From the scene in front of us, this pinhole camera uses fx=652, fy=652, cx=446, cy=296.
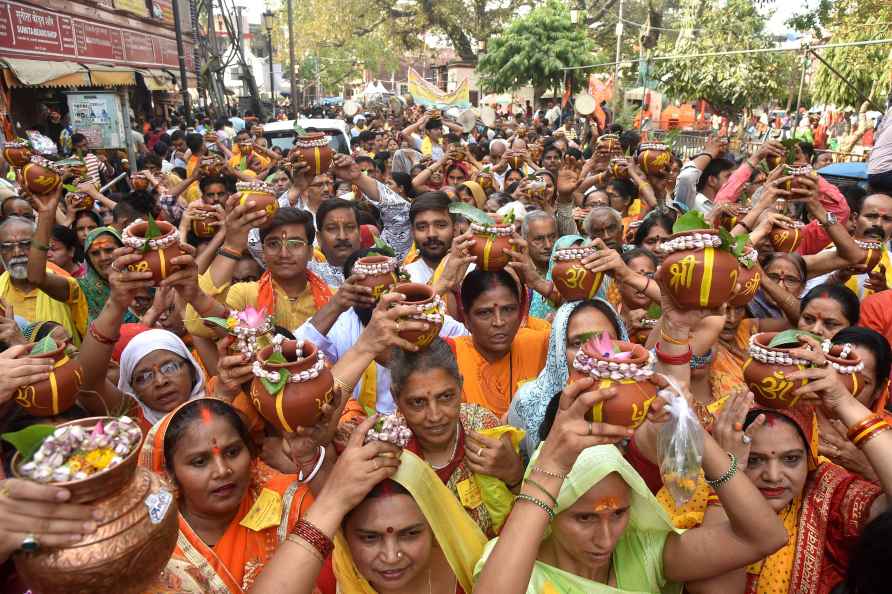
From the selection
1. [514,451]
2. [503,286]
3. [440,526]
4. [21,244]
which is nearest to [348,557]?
[440,526]

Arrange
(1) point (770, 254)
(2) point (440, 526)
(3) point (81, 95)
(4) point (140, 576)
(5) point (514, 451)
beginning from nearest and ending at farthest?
(4) point (140, 576) → (2) point (440, 526) → (5) point (514, 451) → (1) point (770, 254) → (3) point (81, 95)

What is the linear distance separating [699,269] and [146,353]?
2.44m

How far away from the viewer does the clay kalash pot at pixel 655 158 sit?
5.77 m

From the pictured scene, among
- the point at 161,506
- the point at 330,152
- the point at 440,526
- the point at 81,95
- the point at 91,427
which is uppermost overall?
the point at 81,95

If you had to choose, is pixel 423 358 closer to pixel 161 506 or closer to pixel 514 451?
pixel 514 451

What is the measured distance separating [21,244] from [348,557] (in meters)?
3.44

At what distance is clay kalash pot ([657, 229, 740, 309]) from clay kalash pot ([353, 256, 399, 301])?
4.08 ft

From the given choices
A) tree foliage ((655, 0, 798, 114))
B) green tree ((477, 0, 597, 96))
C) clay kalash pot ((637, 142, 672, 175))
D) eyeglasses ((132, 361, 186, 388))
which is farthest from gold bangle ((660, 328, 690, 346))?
green tree ((477, 0, 597, 96))

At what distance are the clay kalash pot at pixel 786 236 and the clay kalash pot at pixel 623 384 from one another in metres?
2.57

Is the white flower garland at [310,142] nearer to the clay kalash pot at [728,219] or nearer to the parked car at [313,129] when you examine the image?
the clay kalash pot at [728,219]

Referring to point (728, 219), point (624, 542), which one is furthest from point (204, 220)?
point (728, 219)

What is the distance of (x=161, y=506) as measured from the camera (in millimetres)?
1372

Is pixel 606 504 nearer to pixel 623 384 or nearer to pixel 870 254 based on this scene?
pixel 623 384

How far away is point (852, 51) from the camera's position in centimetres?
1247
